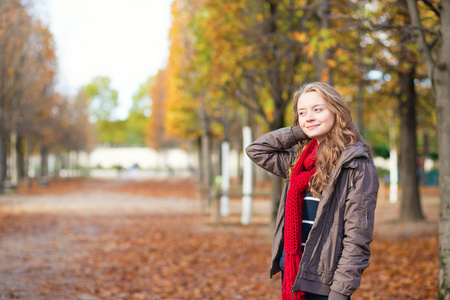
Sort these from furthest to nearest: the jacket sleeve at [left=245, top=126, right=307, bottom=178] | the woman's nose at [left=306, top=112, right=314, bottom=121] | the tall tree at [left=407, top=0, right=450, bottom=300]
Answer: the tall tree at [left=407, top=0, right=450, bottom=300] → the jacket sleeve at [left=245, top=126, right=307, bottom=178] → the woman's nose at [left=306, top=112, right=314, bottom=121]

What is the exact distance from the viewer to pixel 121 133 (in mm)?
92125

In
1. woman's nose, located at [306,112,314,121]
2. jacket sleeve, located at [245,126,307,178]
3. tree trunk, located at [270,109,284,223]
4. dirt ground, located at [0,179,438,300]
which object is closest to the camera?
woman's nose, located at [306,112,314,121]

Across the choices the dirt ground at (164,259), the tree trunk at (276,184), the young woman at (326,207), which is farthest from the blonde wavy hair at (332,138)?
the tree trunk at (276,184)

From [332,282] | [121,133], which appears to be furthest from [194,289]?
[121,133]

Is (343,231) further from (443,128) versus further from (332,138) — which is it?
(443,128)

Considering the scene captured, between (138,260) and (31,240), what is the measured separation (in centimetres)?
325

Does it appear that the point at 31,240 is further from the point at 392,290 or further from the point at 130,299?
the point at 392,290

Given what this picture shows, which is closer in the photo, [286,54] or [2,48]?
[286,54]

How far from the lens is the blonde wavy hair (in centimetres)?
272

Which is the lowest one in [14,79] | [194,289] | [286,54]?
[194,289]

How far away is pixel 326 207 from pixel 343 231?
0.14 metres

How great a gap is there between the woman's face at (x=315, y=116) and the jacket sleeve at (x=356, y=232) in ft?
0.96

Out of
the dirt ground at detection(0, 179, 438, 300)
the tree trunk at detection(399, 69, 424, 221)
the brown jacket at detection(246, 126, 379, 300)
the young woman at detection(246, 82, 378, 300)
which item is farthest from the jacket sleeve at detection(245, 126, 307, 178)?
the tree trunk at detection(399, 69, 424, 221)

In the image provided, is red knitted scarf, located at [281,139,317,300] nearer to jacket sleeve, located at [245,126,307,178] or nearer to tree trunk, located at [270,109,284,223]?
jacket sleeve, located at [245,126,307,178]
